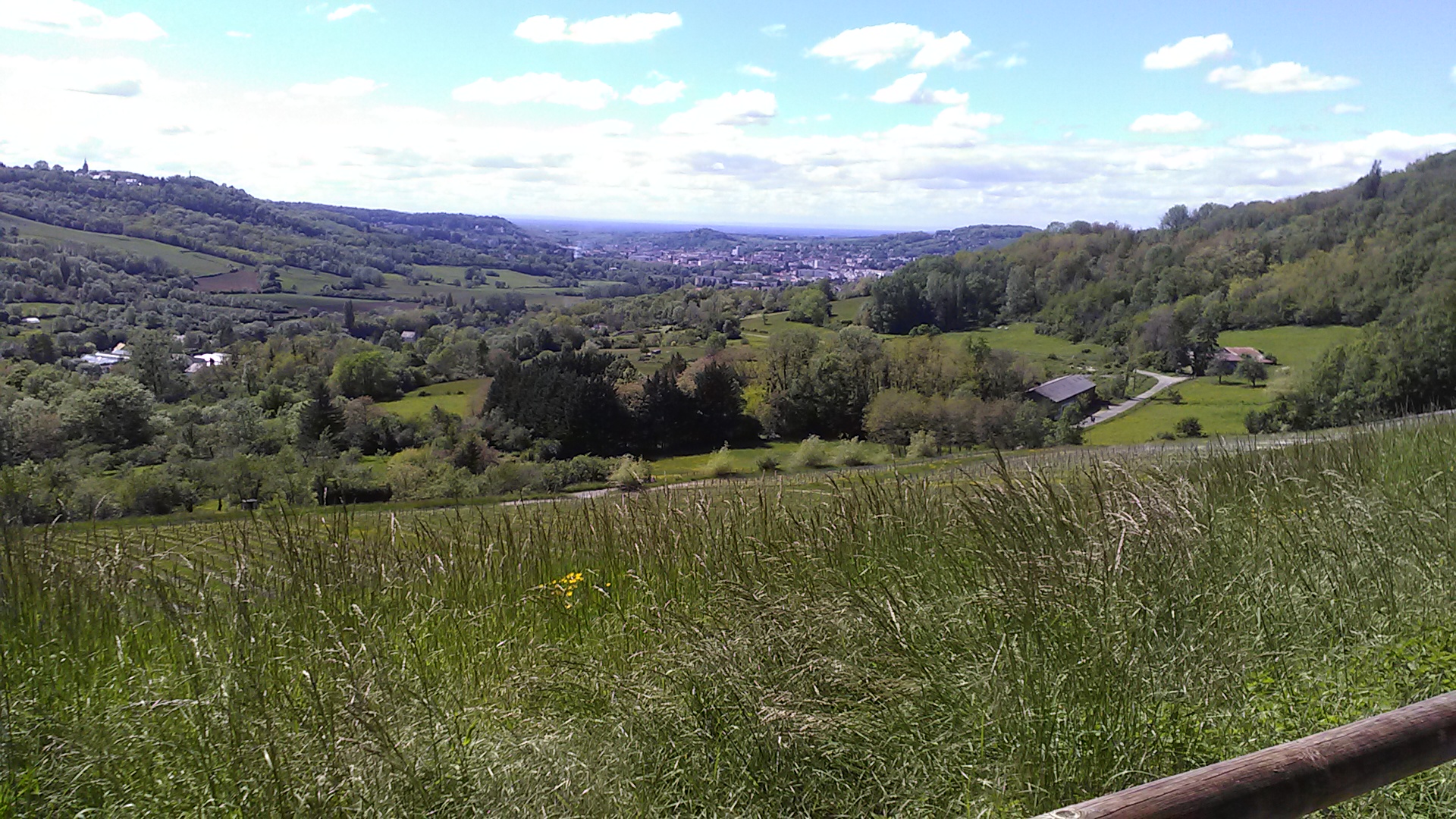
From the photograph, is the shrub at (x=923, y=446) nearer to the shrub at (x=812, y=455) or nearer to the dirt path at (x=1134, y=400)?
the shrub at (x=812, y=455)

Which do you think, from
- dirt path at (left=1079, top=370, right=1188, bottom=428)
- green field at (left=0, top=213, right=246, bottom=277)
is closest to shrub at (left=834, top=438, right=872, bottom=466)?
dirt path at (left=1079, top=370, right=1188, bottom=428)

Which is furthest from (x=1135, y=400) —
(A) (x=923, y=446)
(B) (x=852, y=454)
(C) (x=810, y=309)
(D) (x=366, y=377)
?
(D) (x=366, y=377)

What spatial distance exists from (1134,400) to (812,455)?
40967 millimetres

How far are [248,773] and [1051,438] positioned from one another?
71.4 metres

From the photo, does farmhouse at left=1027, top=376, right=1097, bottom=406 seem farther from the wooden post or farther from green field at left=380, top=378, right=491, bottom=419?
the wooden post

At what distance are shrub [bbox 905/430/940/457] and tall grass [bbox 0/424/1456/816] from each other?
59481 millimetres

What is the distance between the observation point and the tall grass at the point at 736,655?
2781 mm

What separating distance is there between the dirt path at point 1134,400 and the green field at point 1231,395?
151cm

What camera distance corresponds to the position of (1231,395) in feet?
244

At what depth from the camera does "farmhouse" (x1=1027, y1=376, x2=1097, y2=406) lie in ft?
265

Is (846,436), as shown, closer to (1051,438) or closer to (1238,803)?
(1051,438)

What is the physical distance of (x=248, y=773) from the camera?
268 cm

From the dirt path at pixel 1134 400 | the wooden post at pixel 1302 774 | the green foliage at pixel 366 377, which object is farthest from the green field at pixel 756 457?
the wooden post at pixel 1302 774

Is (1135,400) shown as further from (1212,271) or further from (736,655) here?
(736,655)
